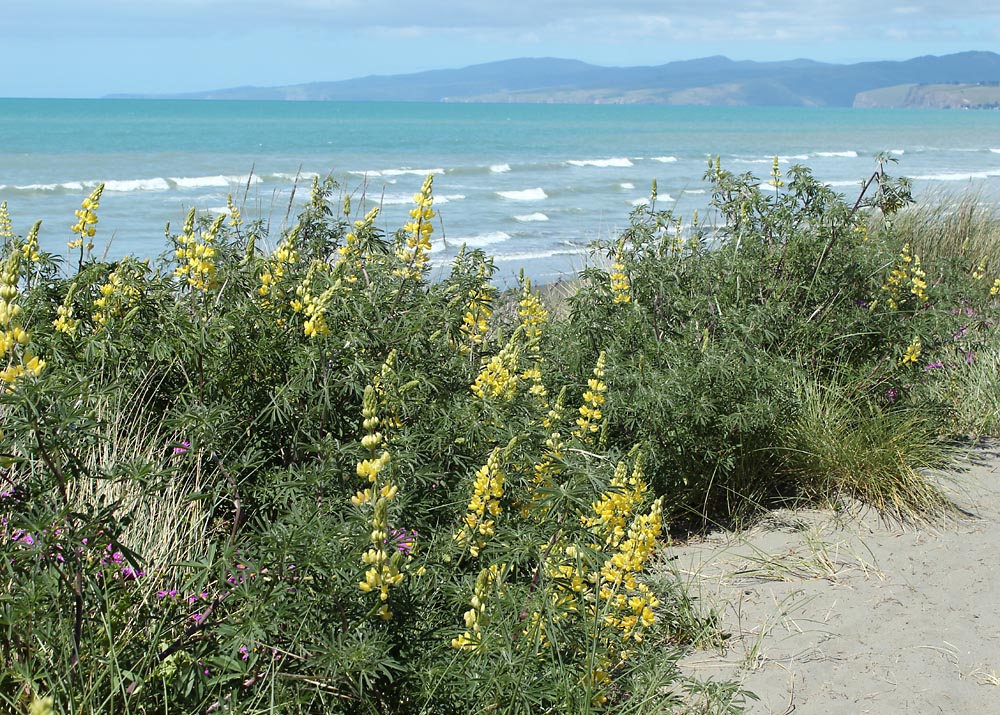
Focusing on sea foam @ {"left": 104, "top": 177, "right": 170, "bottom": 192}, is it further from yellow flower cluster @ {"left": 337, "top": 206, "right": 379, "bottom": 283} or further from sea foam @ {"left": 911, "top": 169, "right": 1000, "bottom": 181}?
yellow flower cluster @ {"left": 337, "top": 206, "right": 379, "bottom": 283}

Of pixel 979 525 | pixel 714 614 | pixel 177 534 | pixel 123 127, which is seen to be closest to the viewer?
pixel 177 534

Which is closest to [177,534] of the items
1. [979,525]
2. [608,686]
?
[608,686]

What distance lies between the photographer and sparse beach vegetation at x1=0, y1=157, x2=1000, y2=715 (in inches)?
104

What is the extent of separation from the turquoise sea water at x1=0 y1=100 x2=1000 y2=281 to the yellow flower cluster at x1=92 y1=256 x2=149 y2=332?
1.74 metres

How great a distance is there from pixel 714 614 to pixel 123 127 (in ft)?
202

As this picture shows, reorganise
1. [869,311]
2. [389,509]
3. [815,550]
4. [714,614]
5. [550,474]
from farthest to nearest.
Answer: [869,311], [815,550], [714,614], [550,474], [389,509]

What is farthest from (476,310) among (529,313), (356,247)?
(529,313)

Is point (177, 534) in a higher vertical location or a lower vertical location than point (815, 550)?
higher

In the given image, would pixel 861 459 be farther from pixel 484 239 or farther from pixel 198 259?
pixel 484 239

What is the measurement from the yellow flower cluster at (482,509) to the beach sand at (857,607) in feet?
3.72

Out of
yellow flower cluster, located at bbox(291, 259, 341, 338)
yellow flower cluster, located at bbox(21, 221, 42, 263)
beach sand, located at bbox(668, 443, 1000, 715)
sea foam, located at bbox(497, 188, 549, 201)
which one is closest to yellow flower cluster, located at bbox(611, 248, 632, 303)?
beach sand, located at bbox(668, 443, 1000, 715)

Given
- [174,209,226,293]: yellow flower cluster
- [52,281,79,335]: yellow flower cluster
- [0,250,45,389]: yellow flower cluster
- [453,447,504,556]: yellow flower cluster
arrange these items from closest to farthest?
[0,250,45,389]: yellow flower cluster < [453,447,504,556]: yellow flower cluster < [52,281,79,335]: yellow flower cluster < [174,209,226,293]: yellow flower cluster

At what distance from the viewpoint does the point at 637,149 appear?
49875 millimetres

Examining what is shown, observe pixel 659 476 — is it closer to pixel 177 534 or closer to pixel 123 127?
pixel 177 534
